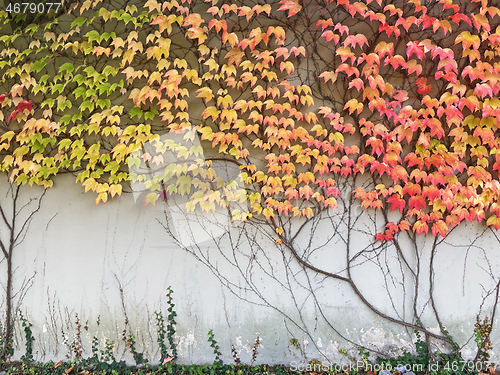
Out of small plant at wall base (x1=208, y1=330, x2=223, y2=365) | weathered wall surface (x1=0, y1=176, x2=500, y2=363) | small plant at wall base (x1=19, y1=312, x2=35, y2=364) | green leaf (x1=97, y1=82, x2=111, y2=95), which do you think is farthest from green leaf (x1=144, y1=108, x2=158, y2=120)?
small plant at wall base (x1=19, y1=312, x2=35, y2=364)

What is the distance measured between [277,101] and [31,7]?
2450 mm

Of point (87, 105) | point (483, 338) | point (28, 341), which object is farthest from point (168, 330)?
point (483, 338)

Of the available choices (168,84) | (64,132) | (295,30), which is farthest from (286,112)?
(64,132)

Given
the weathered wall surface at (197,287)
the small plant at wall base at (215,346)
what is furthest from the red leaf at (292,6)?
the small plant at wall base at (215,346)

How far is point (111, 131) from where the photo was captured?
109 inches

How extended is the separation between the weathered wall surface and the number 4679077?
1.55m

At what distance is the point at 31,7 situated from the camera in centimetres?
296

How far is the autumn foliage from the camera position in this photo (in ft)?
8.20

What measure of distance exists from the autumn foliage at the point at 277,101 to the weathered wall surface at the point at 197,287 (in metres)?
0.25

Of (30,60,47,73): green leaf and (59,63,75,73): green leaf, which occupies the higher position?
(30,60,47,73): green leaf

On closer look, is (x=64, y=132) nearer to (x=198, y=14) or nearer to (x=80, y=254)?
(x=80, y=254)

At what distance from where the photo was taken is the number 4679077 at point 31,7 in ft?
9.57

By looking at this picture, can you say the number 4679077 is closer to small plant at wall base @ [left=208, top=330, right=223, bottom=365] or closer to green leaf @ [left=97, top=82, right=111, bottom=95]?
green leaf @ [left=97, top=82, right=111, bottom=95]

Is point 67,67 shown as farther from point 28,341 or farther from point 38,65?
point 28,341
